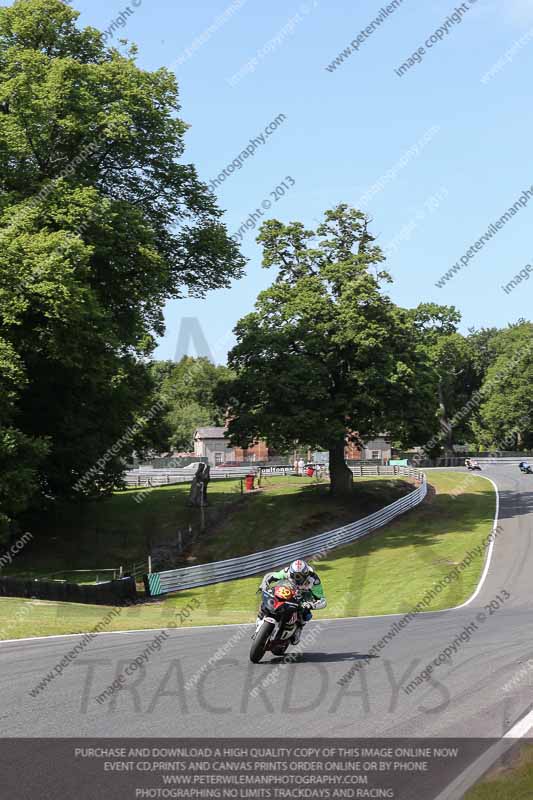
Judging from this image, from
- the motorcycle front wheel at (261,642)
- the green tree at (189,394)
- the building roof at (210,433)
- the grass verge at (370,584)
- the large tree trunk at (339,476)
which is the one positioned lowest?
the grass verge at (370,584)

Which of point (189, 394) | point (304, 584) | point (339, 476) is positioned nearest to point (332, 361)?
point (339, 476)

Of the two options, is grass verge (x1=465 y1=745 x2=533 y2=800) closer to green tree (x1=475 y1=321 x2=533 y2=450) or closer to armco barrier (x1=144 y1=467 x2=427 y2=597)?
armco barrier (x1=144 y1=467 x2=427 y2=597)

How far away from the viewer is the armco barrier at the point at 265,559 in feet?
101

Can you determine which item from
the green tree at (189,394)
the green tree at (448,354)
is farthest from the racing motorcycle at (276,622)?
the green tree at (189,394)

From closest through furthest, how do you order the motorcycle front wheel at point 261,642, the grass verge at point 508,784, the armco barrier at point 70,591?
the grass verge at point 508,784
the motorcycle front wheel at point 261,642
the armco barrier at point 70,591

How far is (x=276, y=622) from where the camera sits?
484 inches

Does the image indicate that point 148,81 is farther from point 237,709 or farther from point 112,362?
point 237,709

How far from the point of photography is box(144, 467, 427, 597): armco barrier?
3083 centimetres

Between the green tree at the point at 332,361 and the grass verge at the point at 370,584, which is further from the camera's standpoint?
the green tree at the point at 332,361

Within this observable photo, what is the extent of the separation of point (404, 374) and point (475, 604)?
75.8 feet

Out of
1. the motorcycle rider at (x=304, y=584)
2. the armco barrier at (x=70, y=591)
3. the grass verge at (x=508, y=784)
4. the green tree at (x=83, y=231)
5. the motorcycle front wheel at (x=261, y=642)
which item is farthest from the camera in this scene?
the green tree at (x=83, y=231)

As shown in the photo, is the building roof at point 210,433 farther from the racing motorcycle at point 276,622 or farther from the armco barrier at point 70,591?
the racing motorcycle at point 276,622

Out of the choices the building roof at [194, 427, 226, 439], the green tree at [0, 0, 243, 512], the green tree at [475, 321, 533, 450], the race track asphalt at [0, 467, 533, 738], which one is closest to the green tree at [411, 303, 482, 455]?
the green tree at [475, 321, 533, 450]

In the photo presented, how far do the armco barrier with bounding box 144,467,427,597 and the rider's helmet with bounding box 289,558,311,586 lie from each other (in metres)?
17.4
